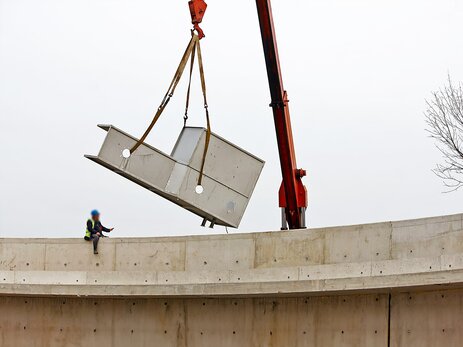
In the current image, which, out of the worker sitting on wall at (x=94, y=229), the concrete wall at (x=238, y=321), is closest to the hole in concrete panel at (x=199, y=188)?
Result: the worker sitting on wall at (x=94, y=229)

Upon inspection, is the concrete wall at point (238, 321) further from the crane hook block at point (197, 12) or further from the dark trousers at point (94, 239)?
the crane hook block at point (197, 12)

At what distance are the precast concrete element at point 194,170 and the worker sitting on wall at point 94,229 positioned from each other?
33.2 inches

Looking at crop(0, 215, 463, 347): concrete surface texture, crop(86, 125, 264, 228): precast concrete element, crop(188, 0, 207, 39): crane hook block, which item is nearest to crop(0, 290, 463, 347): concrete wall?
crop(0, 215, 463, 347): concrete surface texture

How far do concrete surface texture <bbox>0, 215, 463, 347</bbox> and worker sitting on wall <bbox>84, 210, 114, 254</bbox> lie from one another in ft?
0.45

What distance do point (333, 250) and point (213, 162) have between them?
4027 mm

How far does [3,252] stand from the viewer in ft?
60.8

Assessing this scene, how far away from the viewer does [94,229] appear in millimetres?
18078

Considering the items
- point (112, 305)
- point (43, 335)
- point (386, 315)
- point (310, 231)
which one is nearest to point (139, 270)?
point (112, 305)

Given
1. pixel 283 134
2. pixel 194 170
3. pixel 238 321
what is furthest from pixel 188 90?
pixel 238 321

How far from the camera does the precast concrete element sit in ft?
59.7

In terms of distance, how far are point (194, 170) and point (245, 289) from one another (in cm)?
393

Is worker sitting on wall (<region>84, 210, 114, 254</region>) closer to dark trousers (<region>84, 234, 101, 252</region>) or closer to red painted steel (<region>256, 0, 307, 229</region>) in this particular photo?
dark trousers (<region>84, 234, 101, 252</region>)

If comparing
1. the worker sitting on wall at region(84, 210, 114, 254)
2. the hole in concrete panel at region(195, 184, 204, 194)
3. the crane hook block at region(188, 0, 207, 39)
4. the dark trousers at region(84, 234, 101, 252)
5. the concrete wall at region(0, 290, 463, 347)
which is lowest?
the concrete wall at region(0, 290, 463, 347)

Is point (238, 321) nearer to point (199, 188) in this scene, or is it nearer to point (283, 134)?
point (199, 188)
